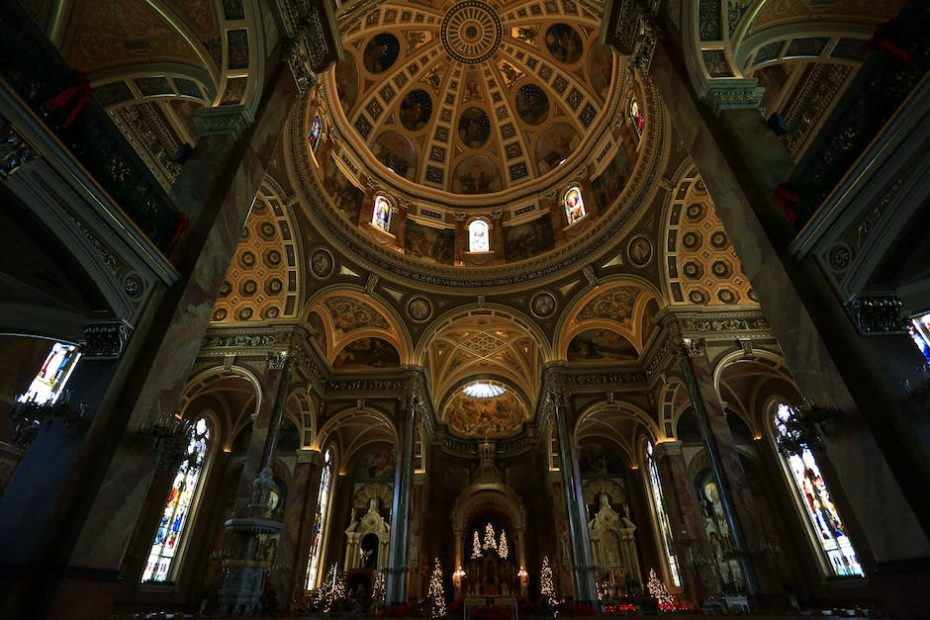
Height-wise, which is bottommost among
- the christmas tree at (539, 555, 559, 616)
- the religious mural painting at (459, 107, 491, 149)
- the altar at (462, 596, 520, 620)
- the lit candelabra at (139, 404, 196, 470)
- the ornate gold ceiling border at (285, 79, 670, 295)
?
the altar at (462, 596, 520, 620)

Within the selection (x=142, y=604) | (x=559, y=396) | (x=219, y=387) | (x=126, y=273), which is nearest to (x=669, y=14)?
(x=126, y=273)

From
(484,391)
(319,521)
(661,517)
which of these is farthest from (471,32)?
(661,517)

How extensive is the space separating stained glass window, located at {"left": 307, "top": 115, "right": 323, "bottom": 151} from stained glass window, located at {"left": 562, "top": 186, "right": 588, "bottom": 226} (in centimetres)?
1140

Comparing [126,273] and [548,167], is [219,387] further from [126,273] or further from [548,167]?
[548,167]

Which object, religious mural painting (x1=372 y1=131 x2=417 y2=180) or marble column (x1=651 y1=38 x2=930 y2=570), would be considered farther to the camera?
religious mural painting (x1=372 y1=131 x2=417 y2=180)

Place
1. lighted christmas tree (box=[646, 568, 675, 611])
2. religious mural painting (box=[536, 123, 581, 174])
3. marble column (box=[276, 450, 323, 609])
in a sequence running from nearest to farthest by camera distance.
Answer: marble column (box=[276, 450, 323, 609])
lighted christmas tree (box=[646, 568, 675, 611])
religious mural painting (box=[536, 123, 581, 174])

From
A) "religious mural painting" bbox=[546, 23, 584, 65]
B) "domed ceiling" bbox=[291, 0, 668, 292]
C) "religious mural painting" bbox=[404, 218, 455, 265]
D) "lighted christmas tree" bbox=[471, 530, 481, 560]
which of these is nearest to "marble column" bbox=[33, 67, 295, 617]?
"domed ceiling" bbox=[291, 0, 668, 292]

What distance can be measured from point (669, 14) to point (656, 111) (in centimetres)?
497

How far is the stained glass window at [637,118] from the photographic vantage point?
16.7 meters

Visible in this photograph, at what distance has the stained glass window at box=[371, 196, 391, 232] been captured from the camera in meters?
20.6

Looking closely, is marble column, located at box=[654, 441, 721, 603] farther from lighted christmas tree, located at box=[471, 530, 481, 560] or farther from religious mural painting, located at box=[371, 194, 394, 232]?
religious mural painting, located at box=[371, 194, 394, 232]

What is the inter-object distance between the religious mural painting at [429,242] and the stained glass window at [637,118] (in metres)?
9.51

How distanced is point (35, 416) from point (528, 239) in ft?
61.8

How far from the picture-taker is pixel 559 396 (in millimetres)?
18906
